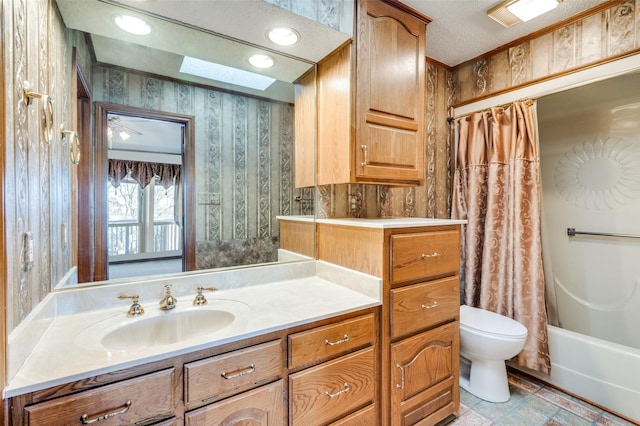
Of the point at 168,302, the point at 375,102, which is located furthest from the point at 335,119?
the point at 168,302

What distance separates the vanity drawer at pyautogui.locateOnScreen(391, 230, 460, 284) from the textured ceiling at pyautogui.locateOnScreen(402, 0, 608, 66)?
1303mm

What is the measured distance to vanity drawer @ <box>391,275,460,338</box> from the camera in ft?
4.67

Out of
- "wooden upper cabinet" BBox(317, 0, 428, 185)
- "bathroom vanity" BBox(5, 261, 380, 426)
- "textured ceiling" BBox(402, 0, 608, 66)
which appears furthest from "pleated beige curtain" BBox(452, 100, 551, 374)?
"bathroom vanity" BBox(5, 261, 380, 426)

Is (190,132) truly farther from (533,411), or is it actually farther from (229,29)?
(533,411)

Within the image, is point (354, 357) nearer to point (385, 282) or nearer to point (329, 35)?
point (385, 282)

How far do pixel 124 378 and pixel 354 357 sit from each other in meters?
0.86

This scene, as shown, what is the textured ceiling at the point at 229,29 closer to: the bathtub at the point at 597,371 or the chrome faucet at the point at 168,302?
the chrome faucet at the point at 168,302

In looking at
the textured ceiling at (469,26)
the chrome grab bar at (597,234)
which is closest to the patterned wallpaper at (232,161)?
the textured ceiling at (469,26)

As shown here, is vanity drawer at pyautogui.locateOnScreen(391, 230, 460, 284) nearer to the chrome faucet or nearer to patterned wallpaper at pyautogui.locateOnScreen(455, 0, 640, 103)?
the chrome faucet

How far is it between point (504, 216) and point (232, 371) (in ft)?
6.73

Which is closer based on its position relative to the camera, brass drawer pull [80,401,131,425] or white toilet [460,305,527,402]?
brass drawer pull [80,401,131,425]

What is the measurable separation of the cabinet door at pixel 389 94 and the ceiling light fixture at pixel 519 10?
41 centimetres

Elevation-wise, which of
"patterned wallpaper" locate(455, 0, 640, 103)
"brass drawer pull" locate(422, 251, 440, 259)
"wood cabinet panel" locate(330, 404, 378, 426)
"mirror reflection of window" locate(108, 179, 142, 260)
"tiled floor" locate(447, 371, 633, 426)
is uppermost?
"patterned wallpaper" locate(455, 0, 640, 103)

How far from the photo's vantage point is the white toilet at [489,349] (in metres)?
1.75
